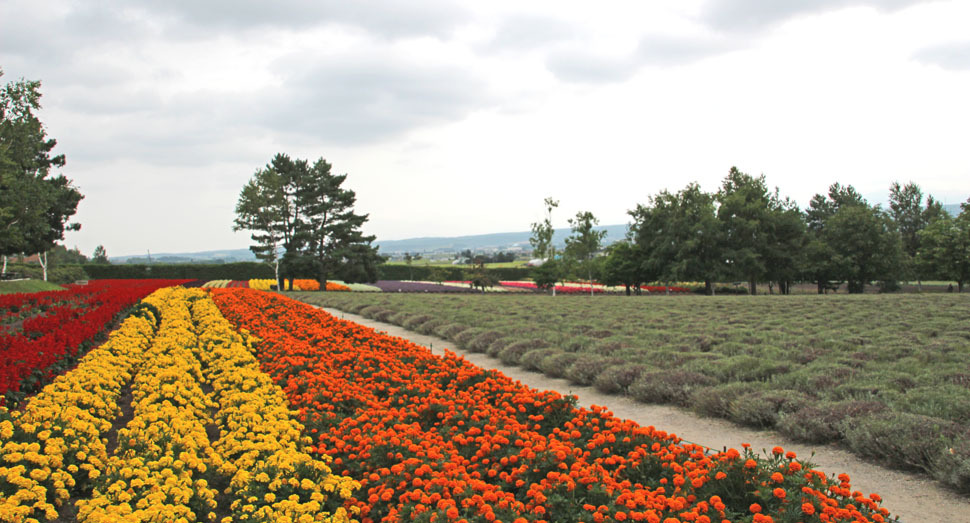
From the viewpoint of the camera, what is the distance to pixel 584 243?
40562 mm

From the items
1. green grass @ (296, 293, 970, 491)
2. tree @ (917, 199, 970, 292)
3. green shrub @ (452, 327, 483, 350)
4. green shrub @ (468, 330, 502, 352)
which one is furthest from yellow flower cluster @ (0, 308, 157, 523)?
tree @ (917, 199, 970, 292)

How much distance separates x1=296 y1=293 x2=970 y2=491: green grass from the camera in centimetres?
519

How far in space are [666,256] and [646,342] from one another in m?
32.5

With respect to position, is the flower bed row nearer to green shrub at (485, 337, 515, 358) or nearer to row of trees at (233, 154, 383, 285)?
green shrub at (485, 337, 515, 358)

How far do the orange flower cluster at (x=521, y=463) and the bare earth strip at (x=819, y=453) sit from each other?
26.5 inches

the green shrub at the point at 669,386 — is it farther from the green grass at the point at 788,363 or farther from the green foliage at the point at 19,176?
the green foliage at the point at 19,176

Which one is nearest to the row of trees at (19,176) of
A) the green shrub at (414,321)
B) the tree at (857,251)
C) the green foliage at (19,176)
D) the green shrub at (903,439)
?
the green foliage at (19,176)

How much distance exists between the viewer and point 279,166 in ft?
144

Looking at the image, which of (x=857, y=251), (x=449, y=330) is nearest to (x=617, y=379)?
(x=449, y=330)

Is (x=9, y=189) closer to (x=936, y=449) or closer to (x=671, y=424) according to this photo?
(x=671, y=424)

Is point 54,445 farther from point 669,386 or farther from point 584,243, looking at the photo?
point 584,243

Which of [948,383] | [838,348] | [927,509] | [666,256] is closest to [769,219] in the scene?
[666,256]

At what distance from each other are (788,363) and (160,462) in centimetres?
780

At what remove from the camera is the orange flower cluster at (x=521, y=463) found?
10.6ft
